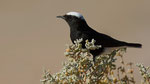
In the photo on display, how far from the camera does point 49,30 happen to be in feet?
42.7

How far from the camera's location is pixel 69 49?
345 centimetres

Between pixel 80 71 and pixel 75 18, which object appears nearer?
pixel 80 71

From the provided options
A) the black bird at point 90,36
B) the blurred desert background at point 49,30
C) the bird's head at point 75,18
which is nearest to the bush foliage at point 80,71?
the black bird at point 90,36

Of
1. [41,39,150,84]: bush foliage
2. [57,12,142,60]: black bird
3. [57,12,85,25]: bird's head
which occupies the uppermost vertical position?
[57,12,85,25]: bird's head

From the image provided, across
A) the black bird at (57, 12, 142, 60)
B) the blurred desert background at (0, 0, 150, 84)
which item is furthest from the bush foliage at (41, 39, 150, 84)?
the blurred desert background at (0, 0, 150, 84)

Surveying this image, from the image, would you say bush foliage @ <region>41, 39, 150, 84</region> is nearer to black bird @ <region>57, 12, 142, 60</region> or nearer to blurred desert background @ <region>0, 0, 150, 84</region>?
black bird @ <region>57, 12, 142, 60</region>

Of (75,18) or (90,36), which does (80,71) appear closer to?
(90,36)

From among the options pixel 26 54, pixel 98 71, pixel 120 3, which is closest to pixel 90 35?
pixel 98 71

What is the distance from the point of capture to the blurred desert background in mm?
9805

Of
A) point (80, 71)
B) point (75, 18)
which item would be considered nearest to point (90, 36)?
point (75, 18)

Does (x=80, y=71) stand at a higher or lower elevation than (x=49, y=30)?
lower

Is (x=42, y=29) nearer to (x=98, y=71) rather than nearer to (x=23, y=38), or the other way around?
(x=23, y=38)

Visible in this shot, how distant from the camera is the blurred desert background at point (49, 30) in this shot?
980cm

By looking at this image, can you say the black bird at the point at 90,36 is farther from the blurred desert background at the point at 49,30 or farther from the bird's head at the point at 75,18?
the blurred desert background at the point at 49,30
